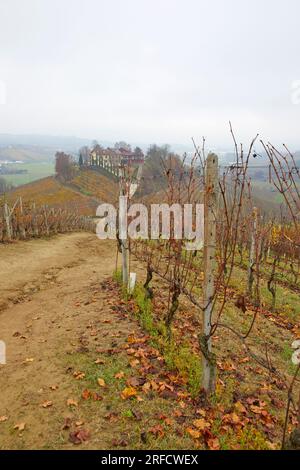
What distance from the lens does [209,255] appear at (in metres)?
3.38

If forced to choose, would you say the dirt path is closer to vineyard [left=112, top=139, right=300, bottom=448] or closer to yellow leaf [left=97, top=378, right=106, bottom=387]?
yellow leaf [left=97, top=378, right=106, bottom=387]

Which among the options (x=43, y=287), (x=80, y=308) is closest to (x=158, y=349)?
(x=80, y=308)

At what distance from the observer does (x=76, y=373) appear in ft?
13.4

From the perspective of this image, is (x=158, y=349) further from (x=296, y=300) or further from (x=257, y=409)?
(x=296, y=300)

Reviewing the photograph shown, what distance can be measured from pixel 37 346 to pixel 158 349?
1942 millimetres

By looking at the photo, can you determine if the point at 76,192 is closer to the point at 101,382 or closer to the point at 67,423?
the point at 101,382

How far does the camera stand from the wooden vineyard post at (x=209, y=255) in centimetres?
331

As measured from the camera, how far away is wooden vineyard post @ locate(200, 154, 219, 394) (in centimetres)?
331

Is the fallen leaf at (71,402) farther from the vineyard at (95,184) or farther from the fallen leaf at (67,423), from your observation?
the vineyard at (95,184)

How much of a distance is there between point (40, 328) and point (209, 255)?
3.91 meters

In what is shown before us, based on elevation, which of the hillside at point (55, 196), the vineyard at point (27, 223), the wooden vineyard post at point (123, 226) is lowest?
the hillside at point (55, 196)

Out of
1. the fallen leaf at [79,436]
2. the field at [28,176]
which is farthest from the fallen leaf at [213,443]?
the field at [28,176]

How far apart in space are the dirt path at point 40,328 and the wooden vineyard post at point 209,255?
5.35ft

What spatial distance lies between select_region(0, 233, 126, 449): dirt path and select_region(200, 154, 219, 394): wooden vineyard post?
1.63 meters
